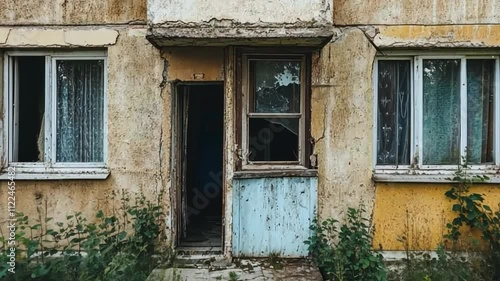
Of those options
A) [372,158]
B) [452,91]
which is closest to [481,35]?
[452,91]

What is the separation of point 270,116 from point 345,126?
38.8 inches

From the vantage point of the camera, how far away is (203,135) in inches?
349

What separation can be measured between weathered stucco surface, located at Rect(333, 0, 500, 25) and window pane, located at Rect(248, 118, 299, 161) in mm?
1520

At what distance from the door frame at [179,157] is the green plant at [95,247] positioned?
9.8 inches

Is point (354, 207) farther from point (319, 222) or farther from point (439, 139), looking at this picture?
point (439, 139)

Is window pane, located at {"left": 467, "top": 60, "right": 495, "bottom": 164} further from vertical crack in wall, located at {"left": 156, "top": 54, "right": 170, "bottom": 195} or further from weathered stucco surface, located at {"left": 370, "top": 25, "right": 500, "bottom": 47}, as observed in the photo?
vertical crack in wall, located at {"left": 156, "top": 54, "right": 170, "bottom": 195}

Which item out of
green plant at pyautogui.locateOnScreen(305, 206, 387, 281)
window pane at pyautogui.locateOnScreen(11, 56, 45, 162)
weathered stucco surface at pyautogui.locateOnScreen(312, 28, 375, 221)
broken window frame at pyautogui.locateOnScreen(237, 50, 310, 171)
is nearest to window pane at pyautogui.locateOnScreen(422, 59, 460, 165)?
weathered stucco surface at pyautogui.locateOnScreen(312, 28, 375, 221)

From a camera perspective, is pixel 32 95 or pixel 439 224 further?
pixel 32 95

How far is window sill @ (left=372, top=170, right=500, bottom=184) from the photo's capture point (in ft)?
18.9

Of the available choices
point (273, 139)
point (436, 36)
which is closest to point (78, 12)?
point (273, 139)

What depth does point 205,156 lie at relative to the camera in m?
8.95

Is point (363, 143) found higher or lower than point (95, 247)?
higher

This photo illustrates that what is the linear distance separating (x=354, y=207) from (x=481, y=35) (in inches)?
108

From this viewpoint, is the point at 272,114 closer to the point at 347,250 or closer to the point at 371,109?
the point at 371,109
